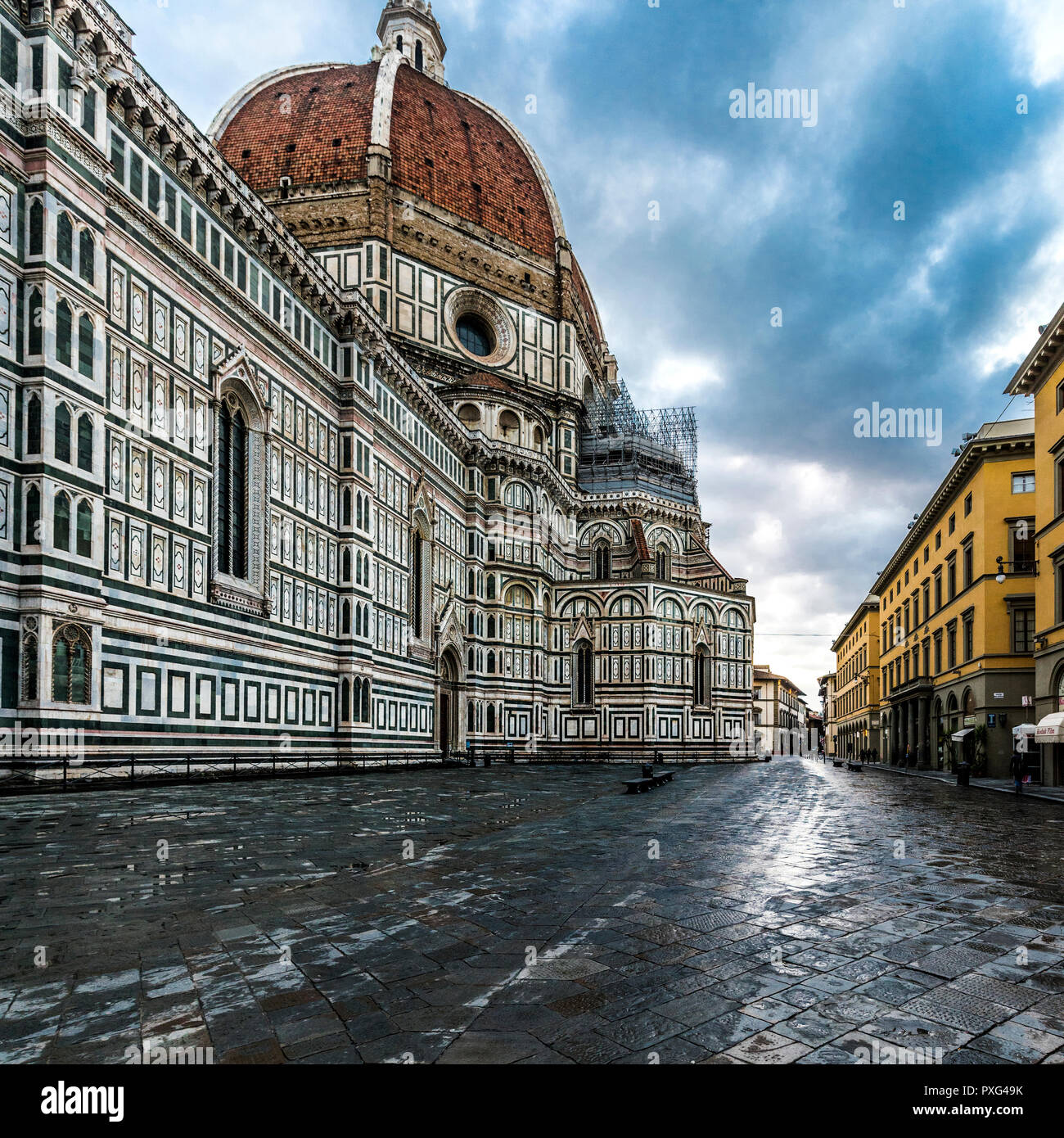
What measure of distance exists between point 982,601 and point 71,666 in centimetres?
3037

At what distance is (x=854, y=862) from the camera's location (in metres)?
9.52

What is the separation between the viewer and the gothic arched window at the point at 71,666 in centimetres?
1895

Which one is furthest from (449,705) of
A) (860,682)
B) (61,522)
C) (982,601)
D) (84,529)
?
(860,682)

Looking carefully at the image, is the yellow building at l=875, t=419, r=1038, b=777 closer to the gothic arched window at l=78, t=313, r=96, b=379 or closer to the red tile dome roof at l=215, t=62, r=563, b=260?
the gothic arched window at l=78, t=313, r=96, b=379

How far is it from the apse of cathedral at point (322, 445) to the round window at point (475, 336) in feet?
0.85

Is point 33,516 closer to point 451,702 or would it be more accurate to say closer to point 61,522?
point 61,522

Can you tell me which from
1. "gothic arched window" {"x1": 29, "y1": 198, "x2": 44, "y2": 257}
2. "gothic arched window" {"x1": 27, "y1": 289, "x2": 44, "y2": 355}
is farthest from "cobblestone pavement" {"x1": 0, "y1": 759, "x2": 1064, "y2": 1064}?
"gothic arched window" {"x1": 29, "y1": 198, "x2": 44, "y2": 257}

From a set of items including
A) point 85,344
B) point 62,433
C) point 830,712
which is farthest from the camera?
point 830,712

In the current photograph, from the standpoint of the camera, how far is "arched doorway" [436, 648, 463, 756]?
46.1 metres

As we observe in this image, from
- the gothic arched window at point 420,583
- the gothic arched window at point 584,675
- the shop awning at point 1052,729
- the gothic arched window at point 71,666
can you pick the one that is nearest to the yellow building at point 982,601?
the shop awning at point 1052,729

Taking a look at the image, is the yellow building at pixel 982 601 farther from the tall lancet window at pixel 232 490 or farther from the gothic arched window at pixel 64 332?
the gothic arched window at pixel 64 332

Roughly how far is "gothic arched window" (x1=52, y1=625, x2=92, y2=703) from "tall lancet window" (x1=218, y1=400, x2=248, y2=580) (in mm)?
6978

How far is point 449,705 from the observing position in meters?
48.2

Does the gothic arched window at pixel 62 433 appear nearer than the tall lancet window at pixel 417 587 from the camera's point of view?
Yes
